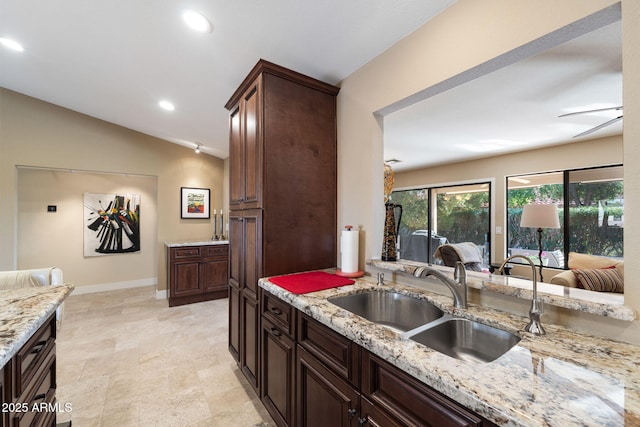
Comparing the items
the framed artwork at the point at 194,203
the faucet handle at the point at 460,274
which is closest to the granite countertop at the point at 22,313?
the faucet handle at the point at 460,274

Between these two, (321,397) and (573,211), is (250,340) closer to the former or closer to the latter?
(321,397)

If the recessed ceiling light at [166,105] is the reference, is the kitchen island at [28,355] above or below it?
below

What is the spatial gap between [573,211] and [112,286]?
7822 millimetres

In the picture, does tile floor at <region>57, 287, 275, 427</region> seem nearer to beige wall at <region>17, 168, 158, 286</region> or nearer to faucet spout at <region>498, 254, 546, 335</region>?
beige wall at <region>17, 168, 158, 286</region>

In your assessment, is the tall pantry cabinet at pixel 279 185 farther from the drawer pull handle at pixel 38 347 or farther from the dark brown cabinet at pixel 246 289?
the drawer pull handle at pixel 38 347

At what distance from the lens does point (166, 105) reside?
330 centimetres

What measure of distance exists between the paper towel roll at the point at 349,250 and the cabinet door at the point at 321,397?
665mm

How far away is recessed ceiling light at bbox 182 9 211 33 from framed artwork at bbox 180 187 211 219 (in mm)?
3454

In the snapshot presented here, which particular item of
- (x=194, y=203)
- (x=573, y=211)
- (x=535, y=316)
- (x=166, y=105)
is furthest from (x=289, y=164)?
(x=573, y=211)

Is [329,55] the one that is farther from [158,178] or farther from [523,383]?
[158,178]

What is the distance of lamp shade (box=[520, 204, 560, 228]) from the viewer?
11.6ft

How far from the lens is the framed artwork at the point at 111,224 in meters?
4.71

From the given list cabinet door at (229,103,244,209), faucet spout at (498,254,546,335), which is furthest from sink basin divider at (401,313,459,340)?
cabinet door at (229,103,244,209)

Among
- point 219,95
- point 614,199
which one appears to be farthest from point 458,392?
point 614,199
